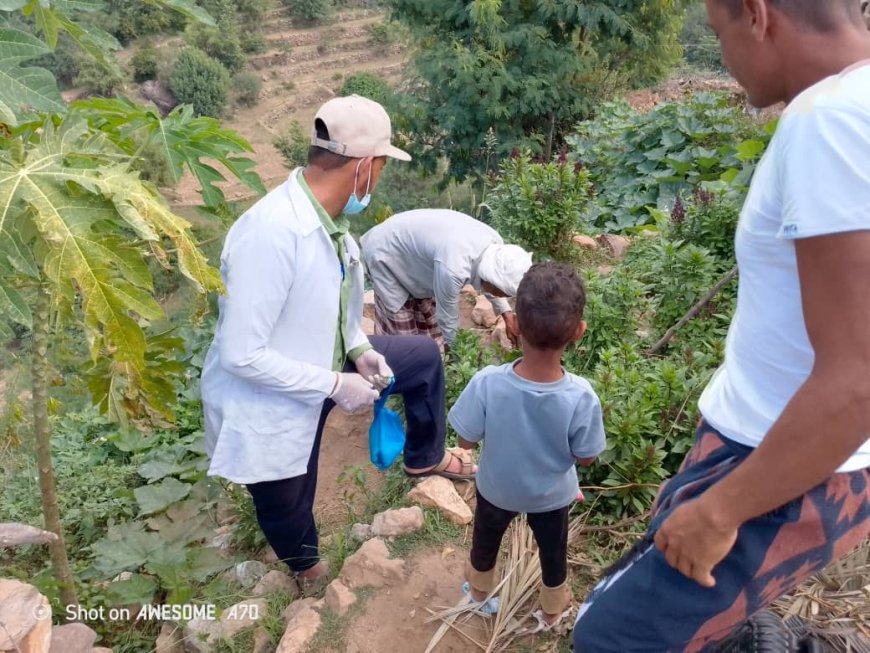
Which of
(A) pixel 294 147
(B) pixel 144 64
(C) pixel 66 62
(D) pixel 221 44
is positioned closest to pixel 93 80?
(C) pixel 66 62

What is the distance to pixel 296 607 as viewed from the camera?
271 cm

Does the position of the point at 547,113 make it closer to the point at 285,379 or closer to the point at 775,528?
the point at 285,379

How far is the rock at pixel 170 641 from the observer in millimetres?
2678

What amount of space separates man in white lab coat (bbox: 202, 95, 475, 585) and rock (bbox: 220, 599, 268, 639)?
242 mm

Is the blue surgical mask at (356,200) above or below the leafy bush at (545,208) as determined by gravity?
above

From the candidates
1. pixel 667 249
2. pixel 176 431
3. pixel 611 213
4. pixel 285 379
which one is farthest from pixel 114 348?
pixel 611 213

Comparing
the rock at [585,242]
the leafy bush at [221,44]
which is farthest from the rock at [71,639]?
the leafy bush at [221,44]

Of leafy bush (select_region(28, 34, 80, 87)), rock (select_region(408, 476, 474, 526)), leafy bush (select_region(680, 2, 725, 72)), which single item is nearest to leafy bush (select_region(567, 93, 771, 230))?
rock (select_region(408, 476, 474, 526))

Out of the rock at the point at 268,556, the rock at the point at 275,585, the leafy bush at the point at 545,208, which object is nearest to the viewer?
the rock at the point at 275,585

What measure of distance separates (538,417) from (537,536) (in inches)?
20.6

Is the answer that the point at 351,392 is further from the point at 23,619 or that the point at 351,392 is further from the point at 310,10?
the point at 310,10

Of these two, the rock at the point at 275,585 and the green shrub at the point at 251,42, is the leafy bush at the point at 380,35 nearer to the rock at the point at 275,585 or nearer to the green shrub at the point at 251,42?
the green shrub at the point at 251,42

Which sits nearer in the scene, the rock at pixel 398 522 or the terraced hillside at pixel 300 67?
the rock at pixel 398 522

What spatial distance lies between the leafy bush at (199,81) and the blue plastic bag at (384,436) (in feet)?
84.8
